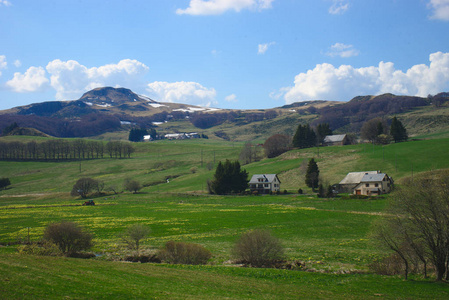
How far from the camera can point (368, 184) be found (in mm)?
79375

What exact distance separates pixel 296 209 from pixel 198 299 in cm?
4936

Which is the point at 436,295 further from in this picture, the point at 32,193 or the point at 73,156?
the point at 73,156

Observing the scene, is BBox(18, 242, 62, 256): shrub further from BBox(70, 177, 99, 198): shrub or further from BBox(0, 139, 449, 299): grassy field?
BBox(70, 177, 99, 198): shrub

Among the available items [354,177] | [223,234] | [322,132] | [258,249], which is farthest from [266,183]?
[258,249]

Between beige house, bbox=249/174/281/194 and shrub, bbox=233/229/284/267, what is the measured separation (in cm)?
6964

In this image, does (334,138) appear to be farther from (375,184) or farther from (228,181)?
(375,184)

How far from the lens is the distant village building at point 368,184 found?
3063 inches

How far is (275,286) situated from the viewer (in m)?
19.8

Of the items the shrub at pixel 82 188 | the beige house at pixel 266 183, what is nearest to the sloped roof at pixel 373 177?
the beige house at pixel 266 183

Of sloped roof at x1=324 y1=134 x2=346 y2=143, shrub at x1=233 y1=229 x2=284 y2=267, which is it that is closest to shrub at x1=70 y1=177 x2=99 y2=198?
shrub at x1=233 y1=229 x2=284 y2=267

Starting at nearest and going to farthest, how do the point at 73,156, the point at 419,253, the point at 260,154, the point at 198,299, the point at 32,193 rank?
the point at 198,299
the point at 419,253
the point at 32,193
the point at 260,154
the point at 73,156

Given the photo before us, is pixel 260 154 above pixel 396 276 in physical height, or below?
above

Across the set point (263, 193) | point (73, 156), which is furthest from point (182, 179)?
point (73, 156)

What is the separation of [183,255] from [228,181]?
70.0m
